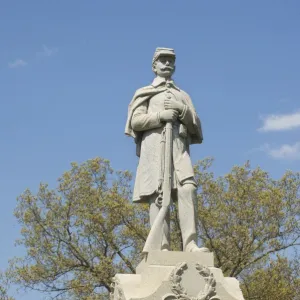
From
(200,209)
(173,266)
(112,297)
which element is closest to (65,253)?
(200,209)

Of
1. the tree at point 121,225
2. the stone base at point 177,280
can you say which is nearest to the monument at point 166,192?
the stone base at point 177,280

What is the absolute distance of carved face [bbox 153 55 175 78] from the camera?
9258mm

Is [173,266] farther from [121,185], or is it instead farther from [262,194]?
[121,185]

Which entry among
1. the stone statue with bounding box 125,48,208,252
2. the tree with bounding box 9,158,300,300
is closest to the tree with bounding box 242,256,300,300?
the tree with bounding box 9,158,300,300

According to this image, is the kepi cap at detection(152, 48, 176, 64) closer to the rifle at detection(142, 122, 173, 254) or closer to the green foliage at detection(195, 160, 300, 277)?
the rifle at detection(142, 122, 173, 254)

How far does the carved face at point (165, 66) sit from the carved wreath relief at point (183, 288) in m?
3.07

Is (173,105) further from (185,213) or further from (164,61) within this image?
(185,213)

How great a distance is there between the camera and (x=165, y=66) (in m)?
9.25

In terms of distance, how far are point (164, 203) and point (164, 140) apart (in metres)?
0.94

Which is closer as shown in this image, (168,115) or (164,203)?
(164,203)

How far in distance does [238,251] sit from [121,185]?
4962 millimetres

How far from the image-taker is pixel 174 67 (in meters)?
9.38

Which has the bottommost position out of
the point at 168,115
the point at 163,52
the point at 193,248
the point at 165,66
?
the point at 193,248

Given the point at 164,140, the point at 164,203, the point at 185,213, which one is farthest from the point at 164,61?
the point at 185,213
